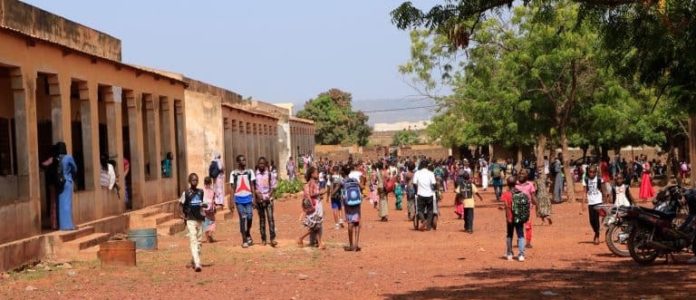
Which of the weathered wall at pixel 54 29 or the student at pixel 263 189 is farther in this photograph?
the weathered wall at pixel 54 29

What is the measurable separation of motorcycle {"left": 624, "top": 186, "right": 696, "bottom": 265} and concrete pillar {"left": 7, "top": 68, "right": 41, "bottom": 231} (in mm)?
8988

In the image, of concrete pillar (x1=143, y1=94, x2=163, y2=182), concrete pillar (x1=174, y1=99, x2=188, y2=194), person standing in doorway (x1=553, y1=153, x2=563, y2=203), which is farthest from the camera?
person standing in doorway (x1=553, y1=153, x2=563, y2=203)

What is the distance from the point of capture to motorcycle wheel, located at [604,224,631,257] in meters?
16.1

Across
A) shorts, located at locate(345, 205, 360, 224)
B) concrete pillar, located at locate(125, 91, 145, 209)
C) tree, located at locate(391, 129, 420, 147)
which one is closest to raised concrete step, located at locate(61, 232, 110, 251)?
concrete pillar, located at locate(125, 91, 145, 209)

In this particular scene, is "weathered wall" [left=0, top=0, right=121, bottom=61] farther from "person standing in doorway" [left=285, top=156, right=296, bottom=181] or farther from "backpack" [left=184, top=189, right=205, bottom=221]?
"person standing in doorway" [left=285, top=156, right=296, bottom=181]

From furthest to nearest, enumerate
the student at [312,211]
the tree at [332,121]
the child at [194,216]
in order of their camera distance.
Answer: the tree at [332,121]
the student at [312,211]
the child at [194,216]

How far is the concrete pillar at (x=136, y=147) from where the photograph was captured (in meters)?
23.6

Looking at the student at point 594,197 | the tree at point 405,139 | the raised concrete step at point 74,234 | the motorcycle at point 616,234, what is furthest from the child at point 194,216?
the tree at point 405,139

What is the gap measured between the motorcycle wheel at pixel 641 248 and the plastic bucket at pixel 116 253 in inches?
285

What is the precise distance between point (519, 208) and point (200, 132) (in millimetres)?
16592

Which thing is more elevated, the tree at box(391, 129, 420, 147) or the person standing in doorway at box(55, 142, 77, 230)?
the tree at box(391, 129, 420, 147)

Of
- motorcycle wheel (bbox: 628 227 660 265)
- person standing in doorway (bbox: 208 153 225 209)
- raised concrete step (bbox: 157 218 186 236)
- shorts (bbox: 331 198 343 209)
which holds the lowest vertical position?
motorcycle wheel (bbox: 628 227 660 265)

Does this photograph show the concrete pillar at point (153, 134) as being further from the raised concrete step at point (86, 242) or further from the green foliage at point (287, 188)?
the green foliage at point (287, 188)

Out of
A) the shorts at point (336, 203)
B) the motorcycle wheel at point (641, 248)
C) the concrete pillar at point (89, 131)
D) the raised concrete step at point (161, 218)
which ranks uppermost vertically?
the concrete pillar at point (89, 131)
